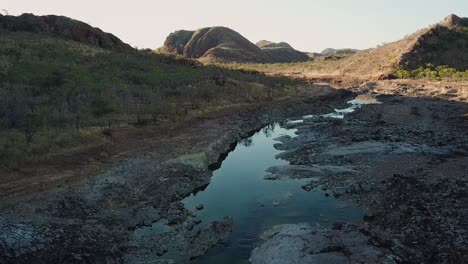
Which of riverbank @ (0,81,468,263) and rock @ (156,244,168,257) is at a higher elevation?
riverbank @ (0,81,468,263)

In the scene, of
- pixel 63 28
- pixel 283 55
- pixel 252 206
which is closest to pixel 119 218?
pixel 252 206

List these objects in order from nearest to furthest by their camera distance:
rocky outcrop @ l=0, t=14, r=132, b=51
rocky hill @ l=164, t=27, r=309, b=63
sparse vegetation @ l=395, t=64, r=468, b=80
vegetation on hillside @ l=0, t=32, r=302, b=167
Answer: vegetation on hillside @ l=0, t=32, r=302, b=167
sparse vegetation @ l=395, t=64, r=468, b=80
rocky outcrop @ l=0, t=14, r=132, b=51
rocky hill @ l=164, t=27, r=309, b=63

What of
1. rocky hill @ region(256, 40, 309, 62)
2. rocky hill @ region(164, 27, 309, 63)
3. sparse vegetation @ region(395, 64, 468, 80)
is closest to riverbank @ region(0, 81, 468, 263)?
sparse vegetation @ region(395, 64, 468, 80)

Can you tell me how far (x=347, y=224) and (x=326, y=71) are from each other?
65.2 metres

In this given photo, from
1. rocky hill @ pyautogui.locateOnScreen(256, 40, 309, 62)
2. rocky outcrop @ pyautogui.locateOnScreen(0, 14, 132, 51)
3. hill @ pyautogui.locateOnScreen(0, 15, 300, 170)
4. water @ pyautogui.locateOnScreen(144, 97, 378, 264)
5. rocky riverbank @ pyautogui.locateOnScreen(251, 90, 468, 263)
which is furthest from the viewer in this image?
rocky hill @ pyautogui.locateOnScreen(256, 40, 309, 62)

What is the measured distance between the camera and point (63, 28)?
2410 inches

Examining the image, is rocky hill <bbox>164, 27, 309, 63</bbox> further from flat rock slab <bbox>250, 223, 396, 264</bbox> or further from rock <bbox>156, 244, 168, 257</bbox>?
rock <bbox>156, 244, 168, 257</bbox>

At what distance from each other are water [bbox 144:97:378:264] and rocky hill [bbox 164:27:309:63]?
99.9 meters

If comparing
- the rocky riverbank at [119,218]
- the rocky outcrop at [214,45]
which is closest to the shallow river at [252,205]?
the rocky riverbank at [119,218]

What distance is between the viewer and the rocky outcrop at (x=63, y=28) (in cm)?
5728

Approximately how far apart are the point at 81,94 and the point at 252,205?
63.1ft

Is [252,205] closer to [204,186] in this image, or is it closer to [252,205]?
[252,205]

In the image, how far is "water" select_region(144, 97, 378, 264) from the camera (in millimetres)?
12641

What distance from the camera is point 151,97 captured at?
32.0 metres
